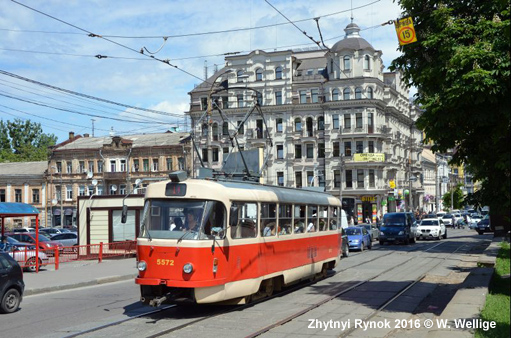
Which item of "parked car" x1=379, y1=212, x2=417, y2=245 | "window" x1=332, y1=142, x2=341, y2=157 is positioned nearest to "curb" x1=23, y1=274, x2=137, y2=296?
"parked car" x1=379, y1=212, x2=417, y2=245

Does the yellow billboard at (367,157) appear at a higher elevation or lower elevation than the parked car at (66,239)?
higher

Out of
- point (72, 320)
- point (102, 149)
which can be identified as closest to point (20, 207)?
point (72, 320)

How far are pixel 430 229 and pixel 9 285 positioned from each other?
3479 cm

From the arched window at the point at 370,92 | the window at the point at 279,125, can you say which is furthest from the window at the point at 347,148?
the window at the point at 279,125

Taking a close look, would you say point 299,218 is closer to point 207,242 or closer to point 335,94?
point 207,242

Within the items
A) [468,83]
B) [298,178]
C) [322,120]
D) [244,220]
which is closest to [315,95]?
[322,120]

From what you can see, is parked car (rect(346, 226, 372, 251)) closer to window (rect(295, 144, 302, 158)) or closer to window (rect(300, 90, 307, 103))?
window (rect(295, 144, 302, 158))

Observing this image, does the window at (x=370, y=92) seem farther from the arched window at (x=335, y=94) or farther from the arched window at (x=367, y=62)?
the arched window at (x=335, y=94)

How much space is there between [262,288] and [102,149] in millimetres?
59223

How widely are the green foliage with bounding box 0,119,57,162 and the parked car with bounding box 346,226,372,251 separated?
7418 cm

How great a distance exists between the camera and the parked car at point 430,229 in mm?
42969

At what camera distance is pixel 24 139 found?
10269 centimetres

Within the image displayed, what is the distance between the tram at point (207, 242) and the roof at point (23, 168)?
2533 inches

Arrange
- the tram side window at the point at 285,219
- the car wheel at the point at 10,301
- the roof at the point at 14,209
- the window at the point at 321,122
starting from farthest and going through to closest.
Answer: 1. the window at the point at 321,122
2. the roof at the point at 14,209
3. the tram side window at the point at 285,219
4. the car wheel at the point at 10,301
